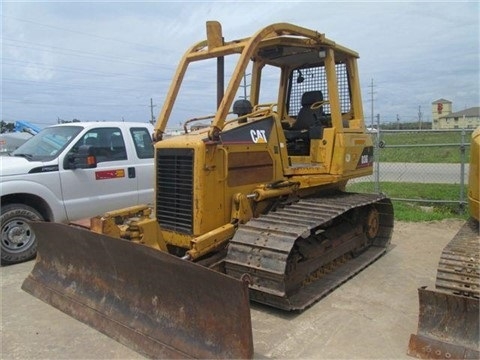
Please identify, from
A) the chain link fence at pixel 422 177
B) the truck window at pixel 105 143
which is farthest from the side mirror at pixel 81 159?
the chain link fence at pixel 422 177

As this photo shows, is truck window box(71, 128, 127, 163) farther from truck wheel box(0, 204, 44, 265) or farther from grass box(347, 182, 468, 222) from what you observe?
grass box(347, 182, 468, 222)

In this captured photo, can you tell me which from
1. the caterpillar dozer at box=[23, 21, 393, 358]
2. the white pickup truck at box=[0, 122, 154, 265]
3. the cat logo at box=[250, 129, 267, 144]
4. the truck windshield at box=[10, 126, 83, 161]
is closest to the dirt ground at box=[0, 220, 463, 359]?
the caterpillar dozer at box=[23, 21, 393, 358]

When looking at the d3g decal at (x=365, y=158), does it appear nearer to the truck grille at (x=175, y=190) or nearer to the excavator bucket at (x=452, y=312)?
the truck grille at (x=175, y=190)

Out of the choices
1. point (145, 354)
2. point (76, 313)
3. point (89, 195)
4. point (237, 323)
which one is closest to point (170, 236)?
point (76, 313)

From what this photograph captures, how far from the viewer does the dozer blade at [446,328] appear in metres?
3.55

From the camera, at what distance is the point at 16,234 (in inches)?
266

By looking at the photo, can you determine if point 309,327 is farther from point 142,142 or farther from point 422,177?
point 422,177

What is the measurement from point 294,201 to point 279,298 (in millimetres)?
1627

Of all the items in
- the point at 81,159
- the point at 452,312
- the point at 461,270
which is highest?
the point at 81,159

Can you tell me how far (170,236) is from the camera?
5246 millimetres

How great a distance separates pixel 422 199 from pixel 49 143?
781cm

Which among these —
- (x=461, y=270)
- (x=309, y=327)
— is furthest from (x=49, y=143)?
(x=461, y=270)

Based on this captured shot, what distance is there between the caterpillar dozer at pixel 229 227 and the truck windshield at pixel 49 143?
2.15 meters

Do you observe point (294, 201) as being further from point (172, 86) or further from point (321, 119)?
point (172, 86)
